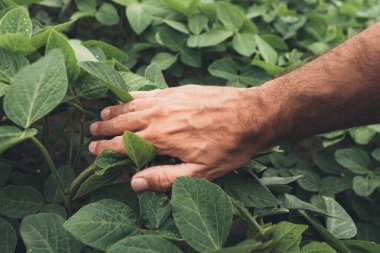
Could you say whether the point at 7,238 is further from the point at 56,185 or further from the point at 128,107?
the point at 128,107

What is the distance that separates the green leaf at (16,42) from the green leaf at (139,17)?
52cm

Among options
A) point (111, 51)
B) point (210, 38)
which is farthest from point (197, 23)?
point (111, 51)

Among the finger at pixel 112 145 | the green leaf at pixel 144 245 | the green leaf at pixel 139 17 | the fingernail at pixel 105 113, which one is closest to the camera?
the green leaf at pixel 144 245

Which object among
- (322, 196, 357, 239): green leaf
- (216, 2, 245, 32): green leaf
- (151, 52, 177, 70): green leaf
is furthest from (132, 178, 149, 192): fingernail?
(216, 2, 245, 32): green leaf

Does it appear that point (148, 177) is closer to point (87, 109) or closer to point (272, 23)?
point (87, 109)

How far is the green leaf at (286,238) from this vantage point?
74 centimetres

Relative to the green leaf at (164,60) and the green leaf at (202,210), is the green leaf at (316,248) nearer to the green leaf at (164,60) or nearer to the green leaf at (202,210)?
the green leaf at (202,210)

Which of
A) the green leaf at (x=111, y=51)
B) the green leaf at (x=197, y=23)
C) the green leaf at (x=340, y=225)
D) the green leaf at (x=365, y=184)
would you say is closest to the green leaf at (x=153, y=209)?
the green leaf at (x=340, y=225)

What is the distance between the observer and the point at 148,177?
846 mm

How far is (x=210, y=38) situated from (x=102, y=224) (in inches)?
32.0

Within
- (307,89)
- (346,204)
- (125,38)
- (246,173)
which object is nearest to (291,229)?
(246,173)

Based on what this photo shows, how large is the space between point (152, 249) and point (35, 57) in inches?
19.6

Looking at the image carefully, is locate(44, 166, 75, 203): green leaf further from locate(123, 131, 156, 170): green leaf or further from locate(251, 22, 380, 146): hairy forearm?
locate(251, 22, 380, 146): hairy forearm

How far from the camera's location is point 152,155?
882mm
